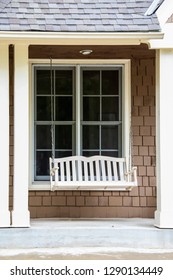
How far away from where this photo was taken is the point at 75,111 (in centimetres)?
976

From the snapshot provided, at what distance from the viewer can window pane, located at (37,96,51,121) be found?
9781 millimetres

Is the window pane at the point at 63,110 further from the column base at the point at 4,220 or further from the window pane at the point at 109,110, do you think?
the column base at the point at 4,220

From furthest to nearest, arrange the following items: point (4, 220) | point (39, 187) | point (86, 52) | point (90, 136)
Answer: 1. point (90, 136)
2. point (39, 187)
3. point (86, 52)
4. point (4, 220)

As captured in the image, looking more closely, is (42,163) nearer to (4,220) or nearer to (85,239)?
(4,220)

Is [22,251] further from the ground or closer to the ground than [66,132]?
closer to the ground

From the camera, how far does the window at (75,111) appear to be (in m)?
9.77

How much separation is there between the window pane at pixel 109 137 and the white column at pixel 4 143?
7.02 ft

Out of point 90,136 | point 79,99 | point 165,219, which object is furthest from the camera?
point 90,136

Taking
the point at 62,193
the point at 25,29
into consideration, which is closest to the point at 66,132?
the point at 62,193

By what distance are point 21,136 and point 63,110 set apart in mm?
1624

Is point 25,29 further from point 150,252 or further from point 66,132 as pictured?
point 150,252

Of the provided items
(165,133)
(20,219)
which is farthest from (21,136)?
(165,133)

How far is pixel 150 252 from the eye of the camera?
8.04 metres
